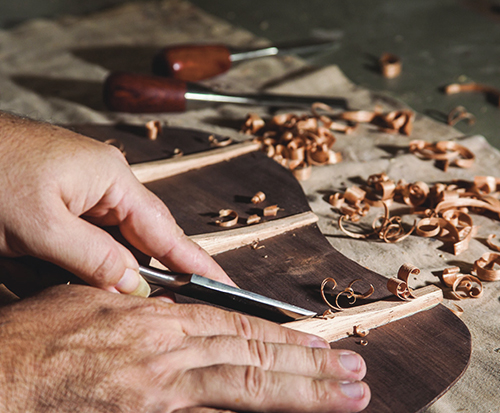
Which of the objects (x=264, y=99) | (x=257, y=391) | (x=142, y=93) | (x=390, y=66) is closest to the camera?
(x=257, y=391)

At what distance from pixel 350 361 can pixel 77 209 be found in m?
0.51

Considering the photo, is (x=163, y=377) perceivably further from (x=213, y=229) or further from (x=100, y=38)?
(x=100, y=38)

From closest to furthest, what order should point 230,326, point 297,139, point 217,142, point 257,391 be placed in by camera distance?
point 257,391 → point 230,326 → point 217,142 → point 297,139

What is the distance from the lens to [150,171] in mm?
1354

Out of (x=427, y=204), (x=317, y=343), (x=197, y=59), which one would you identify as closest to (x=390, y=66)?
(x=197, y=59)

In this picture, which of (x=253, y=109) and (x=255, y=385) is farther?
(x=253, y=109)

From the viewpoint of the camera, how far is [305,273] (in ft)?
3.45

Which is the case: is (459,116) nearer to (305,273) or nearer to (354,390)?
(305,273)

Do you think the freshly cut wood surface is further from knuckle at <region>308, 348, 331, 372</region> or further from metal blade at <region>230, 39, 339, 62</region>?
metal blade at <region>230, 39, 339, 62</region>

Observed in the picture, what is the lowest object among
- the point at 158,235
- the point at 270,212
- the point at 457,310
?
the point at 457,310

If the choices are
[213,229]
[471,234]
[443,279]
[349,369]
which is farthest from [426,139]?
[349,369]

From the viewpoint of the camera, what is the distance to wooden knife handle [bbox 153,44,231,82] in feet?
6.55

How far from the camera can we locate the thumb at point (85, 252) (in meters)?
0.80

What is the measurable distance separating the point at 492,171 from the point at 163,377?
1282 millimetres
